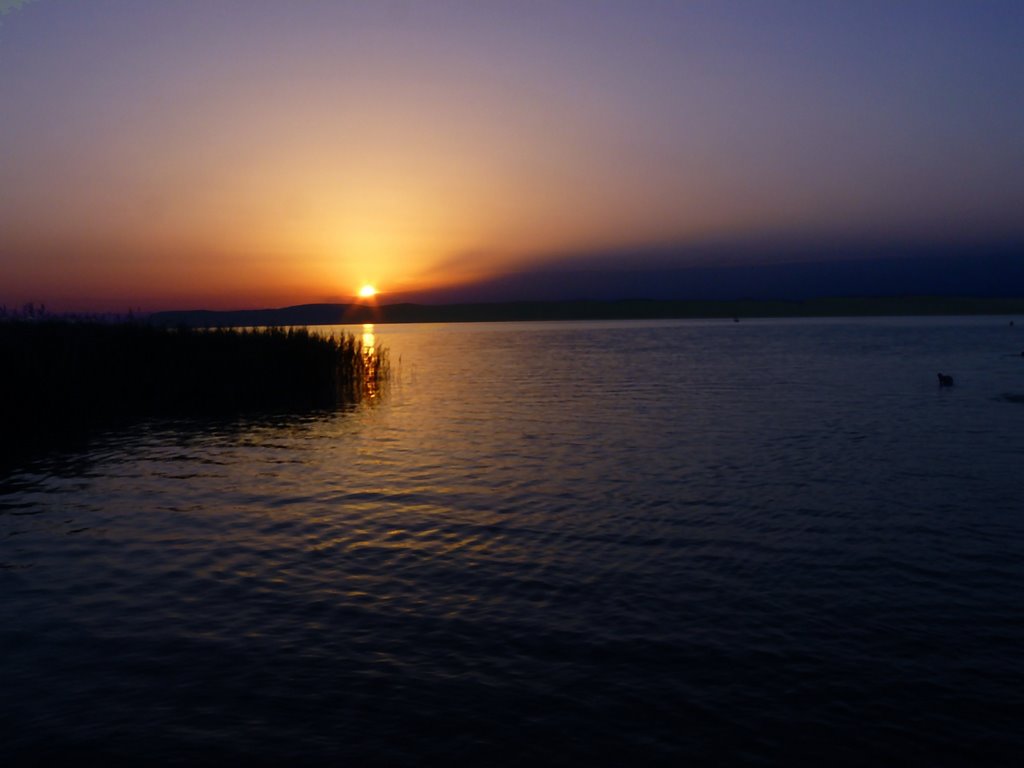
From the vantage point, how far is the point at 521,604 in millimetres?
11336

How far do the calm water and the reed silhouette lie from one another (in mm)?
10475

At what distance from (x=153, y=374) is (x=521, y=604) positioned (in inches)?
1262

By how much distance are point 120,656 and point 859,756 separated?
8482 mm

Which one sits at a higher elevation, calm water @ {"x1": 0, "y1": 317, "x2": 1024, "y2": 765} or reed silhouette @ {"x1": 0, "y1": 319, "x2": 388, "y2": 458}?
reed silhouette @ {"x1": 0, "y1": 319, "x2": 388, "y2": 458}

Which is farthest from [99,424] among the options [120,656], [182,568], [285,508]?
[120,656]

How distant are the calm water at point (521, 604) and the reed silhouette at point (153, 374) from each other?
10.5 m

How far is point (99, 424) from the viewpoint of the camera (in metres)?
32.2

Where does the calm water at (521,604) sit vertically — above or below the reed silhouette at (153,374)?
below

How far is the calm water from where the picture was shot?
7.86 metres

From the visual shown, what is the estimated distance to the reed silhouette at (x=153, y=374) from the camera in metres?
32.3

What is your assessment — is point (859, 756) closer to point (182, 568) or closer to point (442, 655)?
point (442, 655)

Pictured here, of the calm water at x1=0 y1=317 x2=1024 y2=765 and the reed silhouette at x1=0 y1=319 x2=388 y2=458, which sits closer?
the calm water at x1=0 y1=317 x2=1024 y2=765

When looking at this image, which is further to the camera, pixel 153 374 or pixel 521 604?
pixel 153 374

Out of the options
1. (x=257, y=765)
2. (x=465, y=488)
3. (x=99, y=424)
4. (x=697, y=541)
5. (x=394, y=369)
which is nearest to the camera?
(x=257, y=765)
